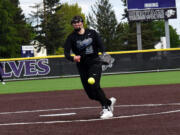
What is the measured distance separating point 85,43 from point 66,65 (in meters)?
21.6

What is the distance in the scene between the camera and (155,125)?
22.6 feet

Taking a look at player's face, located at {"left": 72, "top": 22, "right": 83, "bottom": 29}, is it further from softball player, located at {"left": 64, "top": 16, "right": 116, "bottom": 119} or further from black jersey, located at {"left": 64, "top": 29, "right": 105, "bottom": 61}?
black jersey, located at {"left": 64, "top": 29, "right": 105, "bottom": 61}

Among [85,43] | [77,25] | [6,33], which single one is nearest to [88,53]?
[85,43]

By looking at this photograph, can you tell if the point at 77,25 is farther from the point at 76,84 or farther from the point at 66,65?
the point at 66,65

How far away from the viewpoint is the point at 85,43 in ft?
27.0

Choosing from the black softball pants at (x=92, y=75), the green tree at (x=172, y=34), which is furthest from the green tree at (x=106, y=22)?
the black softball pants at (x=92, y=75)

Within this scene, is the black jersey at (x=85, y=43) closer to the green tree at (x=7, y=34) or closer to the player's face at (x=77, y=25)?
the player's face at (x=77, y=25)

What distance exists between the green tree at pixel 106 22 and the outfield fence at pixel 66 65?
162ft

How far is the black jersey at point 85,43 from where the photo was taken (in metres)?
8.23

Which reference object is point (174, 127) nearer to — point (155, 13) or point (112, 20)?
point (155, 13)

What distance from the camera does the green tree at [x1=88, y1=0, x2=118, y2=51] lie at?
262ft

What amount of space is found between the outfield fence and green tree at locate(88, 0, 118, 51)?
49.5 m

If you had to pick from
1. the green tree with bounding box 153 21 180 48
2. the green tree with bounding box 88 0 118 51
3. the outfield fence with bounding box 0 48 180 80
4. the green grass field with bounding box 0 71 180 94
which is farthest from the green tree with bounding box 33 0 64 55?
the green grass field with bounding box 0 71 180 94

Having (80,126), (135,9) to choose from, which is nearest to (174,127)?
(80,126)
